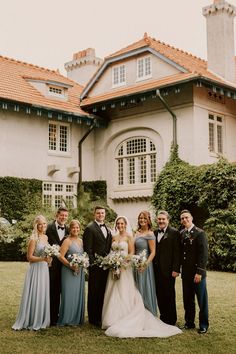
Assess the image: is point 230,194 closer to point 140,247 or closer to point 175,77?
point 175,77

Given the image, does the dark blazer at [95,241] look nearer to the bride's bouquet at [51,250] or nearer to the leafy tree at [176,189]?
the bride's bouquet at [51,250]

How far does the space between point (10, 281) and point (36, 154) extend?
10.3 meters

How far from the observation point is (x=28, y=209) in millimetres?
22016

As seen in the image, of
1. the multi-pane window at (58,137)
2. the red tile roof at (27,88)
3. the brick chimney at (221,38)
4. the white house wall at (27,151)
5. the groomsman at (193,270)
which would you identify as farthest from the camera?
the multi-pane window at (58,137)

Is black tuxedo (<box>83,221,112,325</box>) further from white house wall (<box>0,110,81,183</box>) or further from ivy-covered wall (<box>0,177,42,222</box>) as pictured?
white house wall (<box>0,110,81,183</box>)

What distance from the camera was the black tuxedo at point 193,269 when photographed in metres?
8.12

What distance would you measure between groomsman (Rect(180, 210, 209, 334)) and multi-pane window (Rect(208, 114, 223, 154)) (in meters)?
15.1

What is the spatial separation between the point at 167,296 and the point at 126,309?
0.75 m

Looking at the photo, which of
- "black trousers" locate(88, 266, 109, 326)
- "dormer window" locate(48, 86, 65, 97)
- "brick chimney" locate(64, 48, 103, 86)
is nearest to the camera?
"black trousers" locate(88, 266, 109, 326)

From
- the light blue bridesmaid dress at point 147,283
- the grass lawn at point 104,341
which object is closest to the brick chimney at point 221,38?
the grass lawn at point 104,341

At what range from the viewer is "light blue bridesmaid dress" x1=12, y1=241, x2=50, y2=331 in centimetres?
827

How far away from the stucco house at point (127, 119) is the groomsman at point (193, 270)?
539 inches

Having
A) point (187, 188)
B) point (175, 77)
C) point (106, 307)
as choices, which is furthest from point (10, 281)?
point (175, 77)

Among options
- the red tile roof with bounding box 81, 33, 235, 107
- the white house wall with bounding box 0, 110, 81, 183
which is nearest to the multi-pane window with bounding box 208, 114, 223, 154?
the red tile roof with bounding box 81, 33, 235, 107
